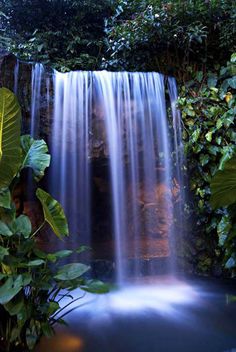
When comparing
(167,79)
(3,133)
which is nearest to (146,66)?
(167,79)

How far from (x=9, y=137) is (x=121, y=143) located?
9.79ft

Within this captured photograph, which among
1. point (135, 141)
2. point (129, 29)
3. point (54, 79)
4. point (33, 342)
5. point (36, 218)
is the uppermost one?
point (129, 29)

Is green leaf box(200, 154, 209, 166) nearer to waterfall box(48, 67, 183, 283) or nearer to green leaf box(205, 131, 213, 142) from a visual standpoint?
green leaf box(205, 131, 213, 142)

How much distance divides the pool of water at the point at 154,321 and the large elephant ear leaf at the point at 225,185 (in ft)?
3.60

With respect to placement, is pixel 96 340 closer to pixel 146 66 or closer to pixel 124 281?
pixel 124 281

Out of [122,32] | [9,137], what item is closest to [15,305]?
[9,137]

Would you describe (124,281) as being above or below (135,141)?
below

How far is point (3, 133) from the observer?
221 cm

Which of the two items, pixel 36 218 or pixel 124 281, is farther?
pixel 36 218

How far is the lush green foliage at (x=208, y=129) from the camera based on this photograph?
4.75 metres

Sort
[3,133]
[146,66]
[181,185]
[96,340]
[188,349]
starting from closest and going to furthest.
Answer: [3,133] < [188,349] < [96,340] < [181,185] < [146,66]

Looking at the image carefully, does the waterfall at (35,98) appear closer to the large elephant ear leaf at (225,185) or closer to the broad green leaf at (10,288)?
the large elephant ear leaf at (225,185)

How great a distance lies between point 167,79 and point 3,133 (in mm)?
3917

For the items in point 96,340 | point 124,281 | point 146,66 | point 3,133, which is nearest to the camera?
point 3,133
